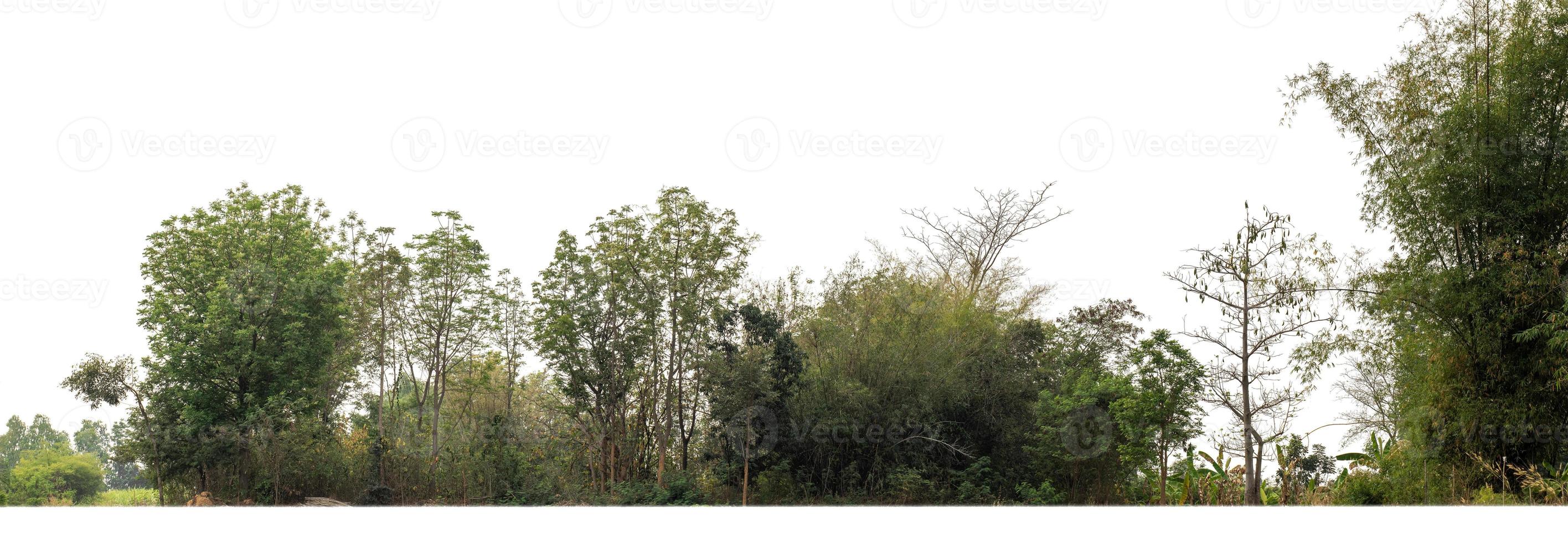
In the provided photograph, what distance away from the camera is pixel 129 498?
16766mm

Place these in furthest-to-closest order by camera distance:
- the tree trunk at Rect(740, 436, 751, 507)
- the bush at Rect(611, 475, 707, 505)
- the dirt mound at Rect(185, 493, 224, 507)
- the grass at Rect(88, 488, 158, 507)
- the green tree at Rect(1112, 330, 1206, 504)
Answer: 1. the grass at Rect(88, 488, 158, 507)
2. the tree trunk at Rect(740, 436, 751, 507)
3. the bush at Rect(611, 475, 707, 505)
4. the dirt mound at Rect(185, 493, 224, 507)
5. the green tree at Rect(1112, 330, 1206, 504)

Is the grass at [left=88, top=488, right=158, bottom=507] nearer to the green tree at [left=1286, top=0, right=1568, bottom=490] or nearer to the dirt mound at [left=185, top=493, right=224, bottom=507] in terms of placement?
the dirt mound at [left=185, top=493, right=224, bottom=507]

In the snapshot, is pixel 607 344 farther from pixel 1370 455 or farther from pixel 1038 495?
pixel 1370 455

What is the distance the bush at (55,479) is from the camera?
1612 cm

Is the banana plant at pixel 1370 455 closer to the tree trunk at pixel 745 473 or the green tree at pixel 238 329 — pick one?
the tree trunk at pixel 745 473

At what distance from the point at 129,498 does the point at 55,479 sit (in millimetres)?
1319

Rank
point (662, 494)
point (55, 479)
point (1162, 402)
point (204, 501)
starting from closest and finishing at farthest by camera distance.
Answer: point (1162, 402), point (204, 501), point (662, 494), point (55, 479)

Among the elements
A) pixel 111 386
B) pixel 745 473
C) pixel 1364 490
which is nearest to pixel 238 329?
pixel 111 386

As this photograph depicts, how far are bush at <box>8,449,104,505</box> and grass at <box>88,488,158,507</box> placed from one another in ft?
0.60

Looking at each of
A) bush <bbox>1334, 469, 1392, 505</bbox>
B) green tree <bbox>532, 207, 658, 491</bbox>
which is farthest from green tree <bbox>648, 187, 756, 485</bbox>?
bush <bbox>1334, 469, 1392, 505</bbox>

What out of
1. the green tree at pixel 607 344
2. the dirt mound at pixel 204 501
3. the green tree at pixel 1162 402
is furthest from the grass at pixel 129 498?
the green tree at pixel 1162 402

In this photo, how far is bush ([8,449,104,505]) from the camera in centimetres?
1612

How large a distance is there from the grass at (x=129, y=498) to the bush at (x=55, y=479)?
182mm

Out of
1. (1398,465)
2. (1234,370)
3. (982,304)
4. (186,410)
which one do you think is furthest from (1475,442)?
(186,410)
